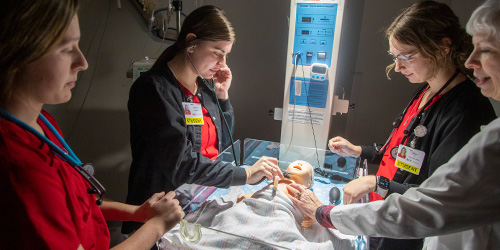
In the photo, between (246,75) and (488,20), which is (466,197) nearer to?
(488,20)

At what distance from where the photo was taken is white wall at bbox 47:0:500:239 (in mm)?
2395

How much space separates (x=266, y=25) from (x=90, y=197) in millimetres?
2496

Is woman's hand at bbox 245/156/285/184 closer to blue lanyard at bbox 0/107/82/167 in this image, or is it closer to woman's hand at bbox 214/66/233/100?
woman's hand at bbox 214/66/233/100

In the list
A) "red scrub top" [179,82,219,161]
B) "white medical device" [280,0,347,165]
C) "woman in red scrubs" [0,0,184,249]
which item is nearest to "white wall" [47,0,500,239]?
"white medical device" [280,0,347,165]

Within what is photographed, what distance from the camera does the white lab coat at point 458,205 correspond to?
80 cm

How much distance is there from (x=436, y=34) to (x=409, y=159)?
1.95 feet

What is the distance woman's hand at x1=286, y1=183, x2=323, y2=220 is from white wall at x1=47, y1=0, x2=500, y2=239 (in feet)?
4.90

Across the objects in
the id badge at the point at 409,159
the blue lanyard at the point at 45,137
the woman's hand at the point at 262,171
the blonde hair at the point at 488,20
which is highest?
the blonde hair at the point at 488,20

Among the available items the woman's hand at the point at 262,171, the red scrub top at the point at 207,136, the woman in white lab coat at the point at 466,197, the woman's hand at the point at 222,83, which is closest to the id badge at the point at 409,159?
the woman in white lab coat at the point at 466,197

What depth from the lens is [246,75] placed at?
316 centimetres

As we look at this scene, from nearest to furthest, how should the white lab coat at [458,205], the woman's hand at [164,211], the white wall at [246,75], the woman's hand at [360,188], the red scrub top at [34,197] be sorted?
the red scrub top at [34,197], the white lab coat at [458,205], the woman's hand at [164,211], the woman's hand at [360,188], the white wall at [246,75]

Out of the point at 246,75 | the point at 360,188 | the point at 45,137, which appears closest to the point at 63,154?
the point at 45,137

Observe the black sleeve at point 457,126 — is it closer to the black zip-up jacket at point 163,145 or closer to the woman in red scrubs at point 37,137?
the black zip-up jacket at point 163,145

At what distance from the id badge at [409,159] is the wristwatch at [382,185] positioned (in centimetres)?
11
